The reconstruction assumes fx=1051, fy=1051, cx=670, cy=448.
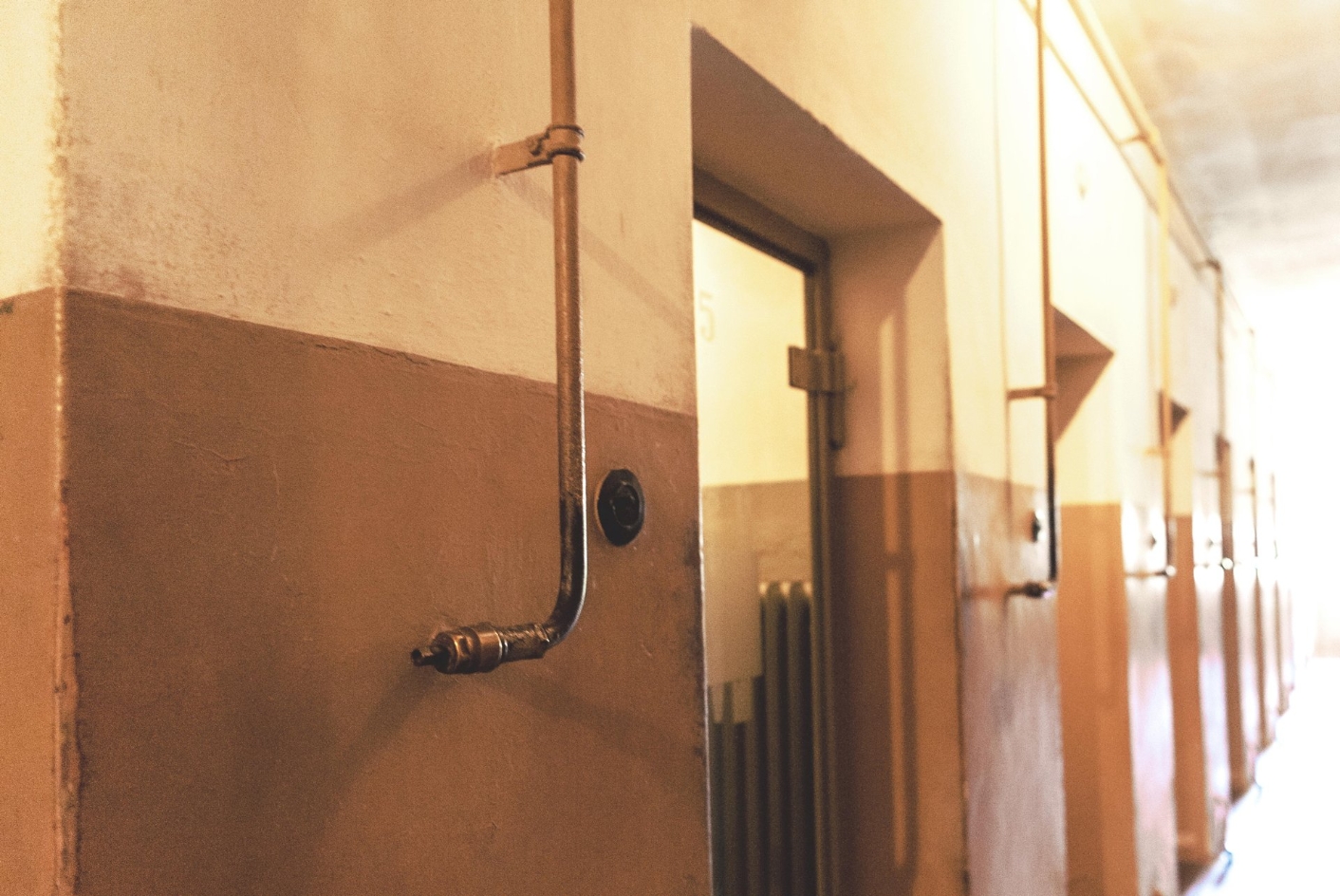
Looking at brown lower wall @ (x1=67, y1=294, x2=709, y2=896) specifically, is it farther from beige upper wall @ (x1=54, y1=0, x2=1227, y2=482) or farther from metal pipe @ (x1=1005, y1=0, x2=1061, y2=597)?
metal pipe @ (x1=1005, y1=0, x2=1061, y2=597)

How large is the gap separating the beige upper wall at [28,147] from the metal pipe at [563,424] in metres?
0.37

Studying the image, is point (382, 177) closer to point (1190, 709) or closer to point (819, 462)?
point (819, 462)

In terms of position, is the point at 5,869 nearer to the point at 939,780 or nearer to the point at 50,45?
the point at 50,45

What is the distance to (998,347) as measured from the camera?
2492mm

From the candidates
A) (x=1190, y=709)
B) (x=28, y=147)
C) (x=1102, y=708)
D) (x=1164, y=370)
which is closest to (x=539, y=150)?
(x=28, y=147)

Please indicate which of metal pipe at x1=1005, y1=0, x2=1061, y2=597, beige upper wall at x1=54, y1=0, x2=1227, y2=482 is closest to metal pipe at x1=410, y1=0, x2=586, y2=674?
beige upper wall at x1=54, y1=0, x2=1227, y2=482

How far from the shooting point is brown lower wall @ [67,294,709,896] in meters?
0.67

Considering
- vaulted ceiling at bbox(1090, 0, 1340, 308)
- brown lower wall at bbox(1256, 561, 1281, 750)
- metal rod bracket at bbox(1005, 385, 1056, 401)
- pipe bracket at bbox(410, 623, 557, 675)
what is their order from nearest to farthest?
pipe bracket at bbox(410, 623, 557, 675) < metal rod bracket at bbox(1005, 385, 1056, 401) < vaulted ceiling at bbox(1090, 0, 1340, 308) < brown lower wall at bbox(1256, 561, 1281, 750)

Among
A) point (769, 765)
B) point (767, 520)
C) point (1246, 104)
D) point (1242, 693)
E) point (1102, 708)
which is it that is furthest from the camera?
point (1242, 693)

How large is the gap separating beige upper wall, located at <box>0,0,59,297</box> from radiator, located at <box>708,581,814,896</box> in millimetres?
1533

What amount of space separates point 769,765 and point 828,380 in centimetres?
81

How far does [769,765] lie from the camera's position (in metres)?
2.09

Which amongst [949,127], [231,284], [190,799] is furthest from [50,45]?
[949,127]

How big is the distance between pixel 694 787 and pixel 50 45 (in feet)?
3.18
